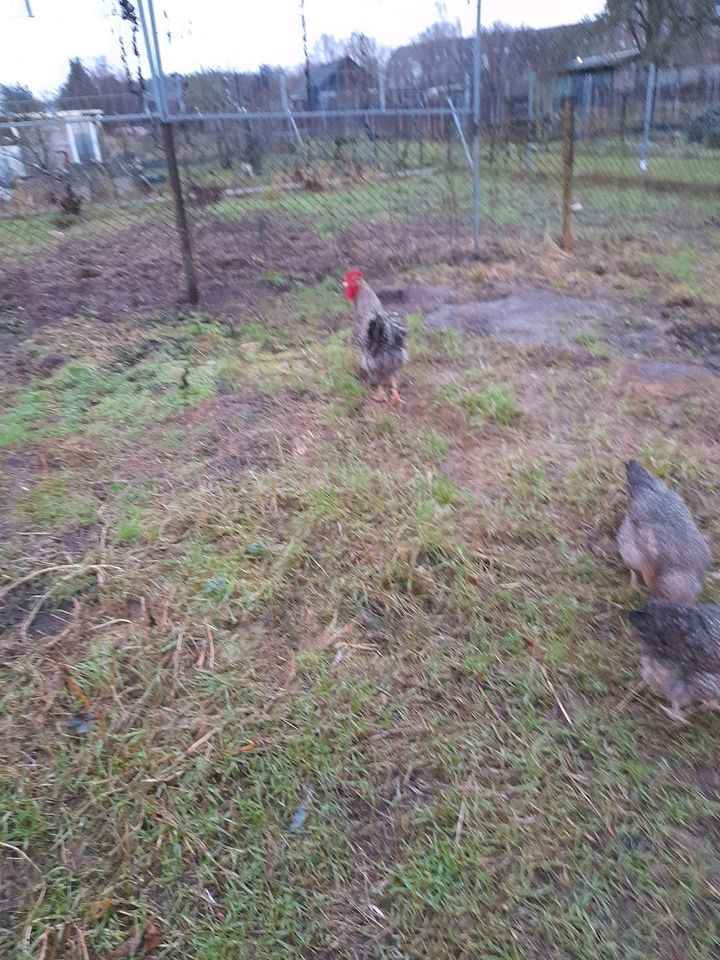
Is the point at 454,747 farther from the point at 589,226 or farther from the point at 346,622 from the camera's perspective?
the point at 589,226

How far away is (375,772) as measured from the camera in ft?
6.61

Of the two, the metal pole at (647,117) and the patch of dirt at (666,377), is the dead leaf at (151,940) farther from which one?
the metal pole at (647,117)

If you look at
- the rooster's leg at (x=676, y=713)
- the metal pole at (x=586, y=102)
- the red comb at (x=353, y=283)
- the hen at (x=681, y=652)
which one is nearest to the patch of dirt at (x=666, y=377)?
the red comb at (x=353, y=283)

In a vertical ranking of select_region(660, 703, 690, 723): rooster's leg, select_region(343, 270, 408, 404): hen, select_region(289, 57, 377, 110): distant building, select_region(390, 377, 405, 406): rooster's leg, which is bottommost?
select_region(660, 703, 690, 723): rooster's leg

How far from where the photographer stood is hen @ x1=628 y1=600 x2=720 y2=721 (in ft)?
6.71

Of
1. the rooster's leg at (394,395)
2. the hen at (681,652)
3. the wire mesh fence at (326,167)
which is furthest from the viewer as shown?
the wire mesh fence at (326,167)

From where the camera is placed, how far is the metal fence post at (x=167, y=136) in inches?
189

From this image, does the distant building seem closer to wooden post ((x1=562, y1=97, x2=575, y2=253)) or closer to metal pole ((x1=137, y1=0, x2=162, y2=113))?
wooden post ((x1=562, y1=97, x2=575, y2=253))

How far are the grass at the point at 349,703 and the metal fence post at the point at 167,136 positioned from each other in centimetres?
251

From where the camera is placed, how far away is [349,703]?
2209mm

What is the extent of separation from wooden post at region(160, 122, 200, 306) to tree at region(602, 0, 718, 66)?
15.8 meters

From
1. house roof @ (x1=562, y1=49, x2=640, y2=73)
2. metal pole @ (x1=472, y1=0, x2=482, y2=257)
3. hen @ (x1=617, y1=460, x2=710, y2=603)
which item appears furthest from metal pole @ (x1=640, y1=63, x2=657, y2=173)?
hen @ (x1=617, y1=460, x2=710, y2=603)

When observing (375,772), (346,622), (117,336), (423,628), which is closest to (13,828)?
(375,772)

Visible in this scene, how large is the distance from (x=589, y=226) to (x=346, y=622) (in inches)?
322
